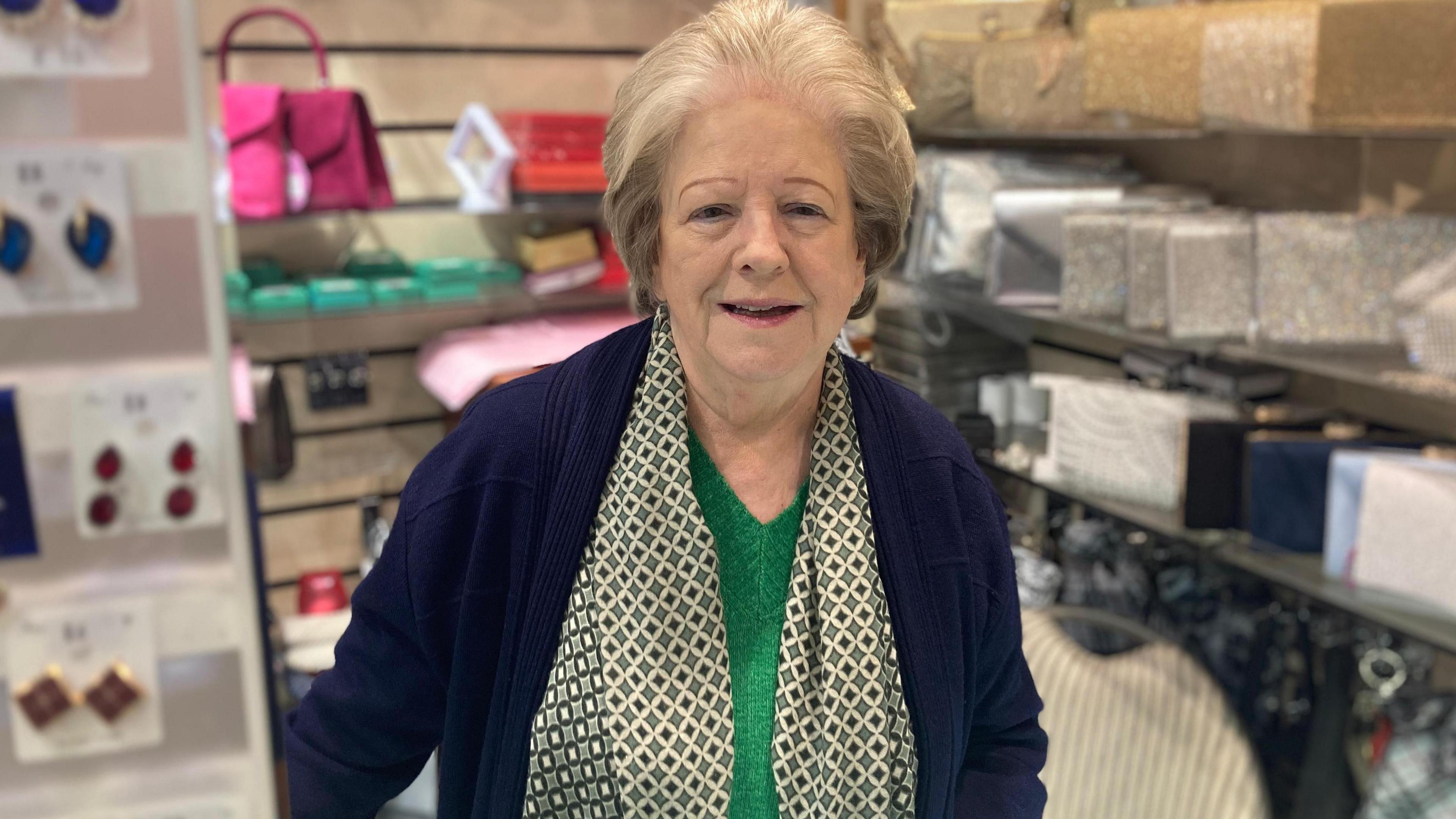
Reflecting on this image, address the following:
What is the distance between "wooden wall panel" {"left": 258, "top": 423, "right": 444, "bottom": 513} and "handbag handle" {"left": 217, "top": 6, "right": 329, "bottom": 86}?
115 centimetres

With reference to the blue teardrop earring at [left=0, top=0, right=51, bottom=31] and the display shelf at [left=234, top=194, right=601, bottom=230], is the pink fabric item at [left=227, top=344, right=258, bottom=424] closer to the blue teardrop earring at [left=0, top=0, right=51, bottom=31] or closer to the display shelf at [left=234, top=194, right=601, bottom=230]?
the display shelf at [left=234, top=194, right=601, bottom=230]

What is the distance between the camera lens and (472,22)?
4.02m

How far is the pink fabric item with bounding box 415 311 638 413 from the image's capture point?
3.61 m

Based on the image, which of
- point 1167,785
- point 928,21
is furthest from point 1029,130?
point 1167,785

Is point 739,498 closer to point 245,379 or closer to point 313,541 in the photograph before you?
point 245,379

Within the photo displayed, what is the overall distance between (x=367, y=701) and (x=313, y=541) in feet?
10.1

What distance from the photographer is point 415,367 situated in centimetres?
408

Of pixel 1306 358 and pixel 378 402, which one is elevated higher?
pixel 1306 358

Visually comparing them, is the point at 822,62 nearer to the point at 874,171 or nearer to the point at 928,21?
the point at 874,171

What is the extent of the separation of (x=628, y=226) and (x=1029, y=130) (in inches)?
73.6

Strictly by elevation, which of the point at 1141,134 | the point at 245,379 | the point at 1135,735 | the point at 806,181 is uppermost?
the point at 1141,134

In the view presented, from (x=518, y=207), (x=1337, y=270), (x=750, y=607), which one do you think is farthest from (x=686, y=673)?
(x=518, y=207)

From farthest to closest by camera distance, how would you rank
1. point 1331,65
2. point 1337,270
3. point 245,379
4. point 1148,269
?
point 245,379
point 1148,269
point 1337,270
point 1331,65

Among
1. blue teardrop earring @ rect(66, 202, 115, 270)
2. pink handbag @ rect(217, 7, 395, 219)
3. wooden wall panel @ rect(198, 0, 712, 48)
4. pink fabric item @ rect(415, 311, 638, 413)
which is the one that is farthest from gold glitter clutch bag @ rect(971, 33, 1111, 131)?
blue teardrop earring @ rect(66, 202, 115, 270)
